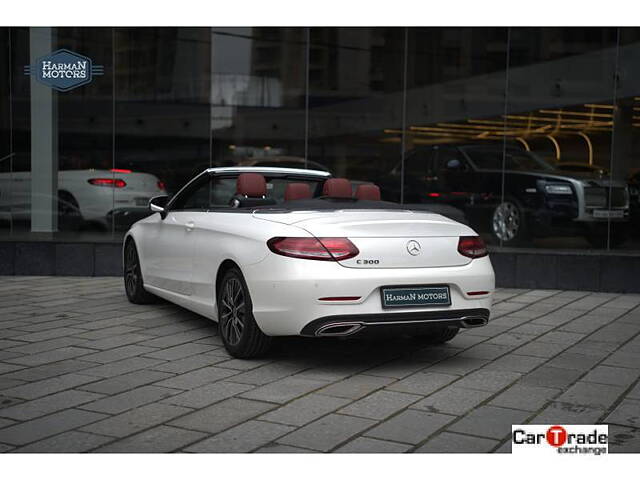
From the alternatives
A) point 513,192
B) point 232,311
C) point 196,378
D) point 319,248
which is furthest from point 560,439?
point 513,192

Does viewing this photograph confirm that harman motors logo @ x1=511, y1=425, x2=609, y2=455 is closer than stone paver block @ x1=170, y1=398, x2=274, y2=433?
Yes

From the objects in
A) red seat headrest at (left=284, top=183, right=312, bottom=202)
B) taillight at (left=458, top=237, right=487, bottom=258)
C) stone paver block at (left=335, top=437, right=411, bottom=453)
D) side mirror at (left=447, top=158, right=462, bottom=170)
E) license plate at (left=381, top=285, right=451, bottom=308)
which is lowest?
stone paver block at (left=335, top=437, right=411, bottom=453)

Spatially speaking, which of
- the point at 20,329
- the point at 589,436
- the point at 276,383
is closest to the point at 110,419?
the point at 276,383

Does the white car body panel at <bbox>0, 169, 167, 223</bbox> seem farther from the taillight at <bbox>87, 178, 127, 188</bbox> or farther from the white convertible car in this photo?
the white convertible car

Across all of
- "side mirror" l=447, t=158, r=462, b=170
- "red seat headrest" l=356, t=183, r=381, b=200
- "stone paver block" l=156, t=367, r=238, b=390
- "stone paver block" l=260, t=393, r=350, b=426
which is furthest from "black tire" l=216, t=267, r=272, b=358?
"side mirror" l=447, t=158, r=462, b=170

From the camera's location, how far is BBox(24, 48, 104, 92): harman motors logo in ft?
39.6

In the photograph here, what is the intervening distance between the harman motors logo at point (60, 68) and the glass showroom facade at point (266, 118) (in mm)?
94

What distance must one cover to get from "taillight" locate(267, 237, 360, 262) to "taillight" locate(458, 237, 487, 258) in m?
0.85

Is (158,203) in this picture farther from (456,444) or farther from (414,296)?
(456,444)

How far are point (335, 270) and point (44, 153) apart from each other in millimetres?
8137

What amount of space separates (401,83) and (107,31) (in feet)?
14.7

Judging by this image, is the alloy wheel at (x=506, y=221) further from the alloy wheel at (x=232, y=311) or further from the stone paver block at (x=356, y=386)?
the stone paver block at (x=356, y=386)

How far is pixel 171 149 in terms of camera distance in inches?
477

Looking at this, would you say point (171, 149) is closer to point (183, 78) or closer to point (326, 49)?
point (183, 78)
